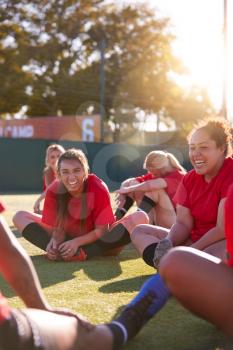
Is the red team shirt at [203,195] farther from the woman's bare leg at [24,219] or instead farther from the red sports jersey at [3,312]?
the red sports jersey at [3,312]

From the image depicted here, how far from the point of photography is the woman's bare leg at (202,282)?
2.22 metres

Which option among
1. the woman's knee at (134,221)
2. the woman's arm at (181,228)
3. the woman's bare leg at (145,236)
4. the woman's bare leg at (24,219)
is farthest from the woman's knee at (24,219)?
the woman's arm at (181,228)

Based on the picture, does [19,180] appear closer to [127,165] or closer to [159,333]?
[127,165]

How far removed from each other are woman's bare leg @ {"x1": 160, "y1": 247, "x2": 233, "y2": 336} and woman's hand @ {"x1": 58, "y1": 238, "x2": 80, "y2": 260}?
2617 millimetres

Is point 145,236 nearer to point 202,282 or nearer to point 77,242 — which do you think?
point 77,242

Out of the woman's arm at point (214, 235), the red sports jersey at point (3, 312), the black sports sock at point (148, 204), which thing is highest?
the red sports jersey at point (3, 312)

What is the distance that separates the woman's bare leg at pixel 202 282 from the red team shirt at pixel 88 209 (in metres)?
2.61

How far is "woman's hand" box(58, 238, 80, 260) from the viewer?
16.0 feet

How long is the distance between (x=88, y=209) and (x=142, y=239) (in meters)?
0.99

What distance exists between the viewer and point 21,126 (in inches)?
1309

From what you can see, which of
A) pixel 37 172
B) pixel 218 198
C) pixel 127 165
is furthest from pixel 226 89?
pixel 218 198

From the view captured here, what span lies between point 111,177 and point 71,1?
15269mm

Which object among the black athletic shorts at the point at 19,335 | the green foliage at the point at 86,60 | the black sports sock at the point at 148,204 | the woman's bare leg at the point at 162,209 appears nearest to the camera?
the black athletic shorts at the point at 19,335

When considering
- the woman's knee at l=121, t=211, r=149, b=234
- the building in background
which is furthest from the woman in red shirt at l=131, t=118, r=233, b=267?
the building in background
